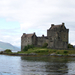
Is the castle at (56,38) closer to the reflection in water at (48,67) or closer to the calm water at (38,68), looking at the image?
the calm water at (38,68)

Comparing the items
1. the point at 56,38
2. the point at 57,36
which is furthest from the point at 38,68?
the point at 57,36

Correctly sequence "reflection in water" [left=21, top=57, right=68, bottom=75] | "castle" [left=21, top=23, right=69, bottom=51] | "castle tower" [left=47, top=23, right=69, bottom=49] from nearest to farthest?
"reflection in water" [left=21, top=57, right=68, bottom=75] < "castle" [left=21, top=23, right=69, bottom=51] < "castle tower" [left=47, top=23, right=69, bottom=49]

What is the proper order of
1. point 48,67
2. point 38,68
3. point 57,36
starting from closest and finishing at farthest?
1. point 38,68
2. point 48,67
3. point 57,36

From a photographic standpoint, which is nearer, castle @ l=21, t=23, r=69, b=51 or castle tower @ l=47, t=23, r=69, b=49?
castle @ l=21, t=23, r=69, b=51

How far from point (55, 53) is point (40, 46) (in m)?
15.5

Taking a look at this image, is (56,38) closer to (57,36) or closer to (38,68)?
(57,36)

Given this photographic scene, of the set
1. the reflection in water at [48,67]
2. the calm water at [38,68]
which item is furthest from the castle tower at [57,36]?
the reflection in water at [48,67]

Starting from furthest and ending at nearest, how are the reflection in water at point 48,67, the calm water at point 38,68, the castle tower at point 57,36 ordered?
1. the castle tower at point 57,36
2. the reflection in water at point 48,67
3. the calm water at point 38,68

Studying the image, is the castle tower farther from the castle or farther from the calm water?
the calm water

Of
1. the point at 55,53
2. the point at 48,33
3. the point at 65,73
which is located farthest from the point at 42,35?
the point at 65,73

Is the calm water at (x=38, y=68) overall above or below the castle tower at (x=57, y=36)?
below

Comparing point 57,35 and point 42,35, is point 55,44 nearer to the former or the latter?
point 57,35

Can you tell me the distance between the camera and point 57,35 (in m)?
82.4

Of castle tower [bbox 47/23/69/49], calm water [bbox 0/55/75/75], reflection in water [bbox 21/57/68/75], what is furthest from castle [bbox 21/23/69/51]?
reflection in water [bbox 21/57/68/75]
